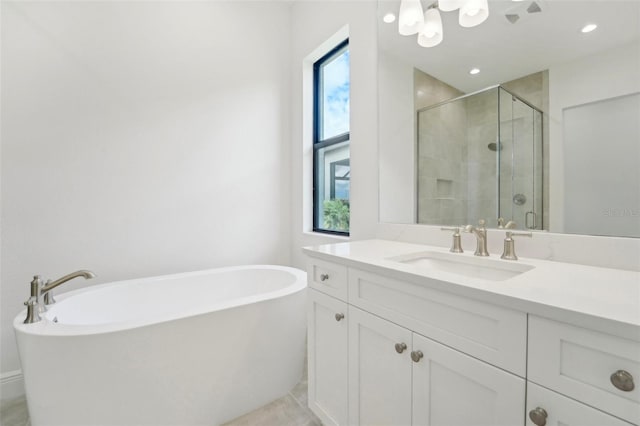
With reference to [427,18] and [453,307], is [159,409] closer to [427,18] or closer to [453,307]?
[453,307]

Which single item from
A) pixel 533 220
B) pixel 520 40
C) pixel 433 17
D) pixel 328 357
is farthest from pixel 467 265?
pixel 433 17

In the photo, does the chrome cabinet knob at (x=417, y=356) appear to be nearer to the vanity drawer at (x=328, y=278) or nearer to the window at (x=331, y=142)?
the vanity drawer at (x=328, y=278)

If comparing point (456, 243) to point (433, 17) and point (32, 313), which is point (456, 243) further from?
point (32, 313)

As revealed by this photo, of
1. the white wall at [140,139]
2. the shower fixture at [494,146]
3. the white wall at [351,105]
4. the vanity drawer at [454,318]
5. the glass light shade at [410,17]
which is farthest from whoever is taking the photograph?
the white wall at [351,105]

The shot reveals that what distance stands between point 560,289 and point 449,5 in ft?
4.49

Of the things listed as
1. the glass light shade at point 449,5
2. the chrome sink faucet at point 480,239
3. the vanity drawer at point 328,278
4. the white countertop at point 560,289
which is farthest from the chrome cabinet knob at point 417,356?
the glass light shade at point 449,5

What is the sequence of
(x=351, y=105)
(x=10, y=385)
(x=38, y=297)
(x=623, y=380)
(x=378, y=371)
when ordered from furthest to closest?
(x=351, y=105) < (x=10, y=385) < (x=38, y=297) < (x=378, y=371) < (x=623, y=380)

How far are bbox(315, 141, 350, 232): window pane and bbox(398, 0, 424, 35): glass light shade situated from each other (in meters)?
0.88

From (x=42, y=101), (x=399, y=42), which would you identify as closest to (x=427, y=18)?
(x=399, y=42)

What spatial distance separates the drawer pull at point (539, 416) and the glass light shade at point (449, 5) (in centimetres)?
160

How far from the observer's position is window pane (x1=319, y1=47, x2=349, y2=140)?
7.63ft

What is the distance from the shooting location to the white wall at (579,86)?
0.89m

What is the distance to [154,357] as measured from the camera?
4.03 feet

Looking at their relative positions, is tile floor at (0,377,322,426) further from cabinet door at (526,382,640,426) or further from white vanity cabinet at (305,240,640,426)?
cabinet door at (526,382,640,426)
